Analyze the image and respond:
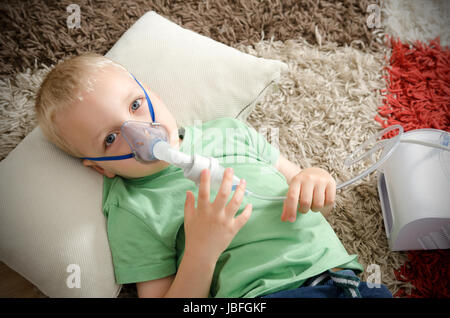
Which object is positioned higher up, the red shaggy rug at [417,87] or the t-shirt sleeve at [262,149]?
the red shaggy rug at [417,87]

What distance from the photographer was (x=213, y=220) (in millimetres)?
879

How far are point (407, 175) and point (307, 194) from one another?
37cm

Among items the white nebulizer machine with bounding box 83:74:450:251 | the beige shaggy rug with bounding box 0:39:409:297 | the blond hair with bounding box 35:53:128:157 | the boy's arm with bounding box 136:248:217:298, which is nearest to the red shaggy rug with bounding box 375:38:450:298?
the beige shaggy rug with bounding box 0:39:409:297

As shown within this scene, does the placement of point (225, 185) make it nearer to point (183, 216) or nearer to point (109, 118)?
point (183, 216)

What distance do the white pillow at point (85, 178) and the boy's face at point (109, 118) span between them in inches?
5.3

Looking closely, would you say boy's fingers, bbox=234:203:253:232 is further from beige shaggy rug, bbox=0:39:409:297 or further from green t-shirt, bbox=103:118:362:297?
beige shaggy rug, bbox=0:39:409:297

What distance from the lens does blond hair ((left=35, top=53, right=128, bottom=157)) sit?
948 millimetres

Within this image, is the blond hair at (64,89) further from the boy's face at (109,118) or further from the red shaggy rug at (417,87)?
the red shaggy rug at (417,87)

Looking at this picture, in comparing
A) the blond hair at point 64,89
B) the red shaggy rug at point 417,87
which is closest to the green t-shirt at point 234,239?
the blond hair at point 64,89

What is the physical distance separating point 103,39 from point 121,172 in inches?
28.1

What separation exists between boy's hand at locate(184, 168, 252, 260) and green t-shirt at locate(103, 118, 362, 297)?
0.37ft

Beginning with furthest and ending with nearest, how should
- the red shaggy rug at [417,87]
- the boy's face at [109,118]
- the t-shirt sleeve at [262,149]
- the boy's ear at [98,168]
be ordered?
the red shaggy rug at [417,87] < the t-shirt sleeve at [262,149] < the boy's ear at [98,168] < the boy's face at [109,118]

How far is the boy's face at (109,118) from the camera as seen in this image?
3.07ft

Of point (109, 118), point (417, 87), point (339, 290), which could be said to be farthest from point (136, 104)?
point (417, 87)
